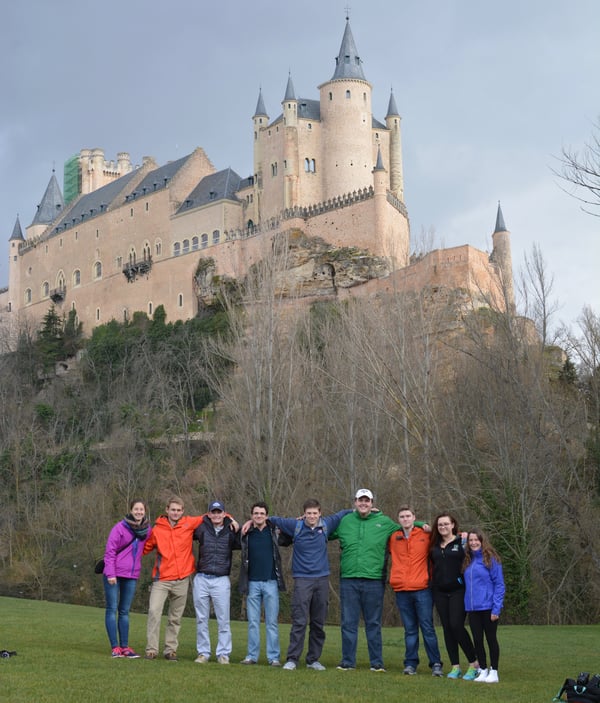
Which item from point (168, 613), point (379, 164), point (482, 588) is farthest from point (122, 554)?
point (379, 164)

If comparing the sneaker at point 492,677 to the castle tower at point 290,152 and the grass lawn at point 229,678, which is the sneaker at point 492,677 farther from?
the castle tower at point 290,152

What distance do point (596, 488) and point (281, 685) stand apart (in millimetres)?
20399

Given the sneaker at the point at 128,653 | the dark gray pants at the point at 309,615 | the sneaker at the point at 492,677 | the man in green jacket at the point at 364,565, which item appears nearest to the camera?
the sneaker at the point at 492,677

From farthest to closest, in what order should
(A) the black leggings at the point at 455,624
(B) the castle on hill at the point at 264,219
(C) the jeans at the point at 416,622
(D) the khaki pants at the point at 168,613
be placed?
(B) the castle on hill at the point at 264,219 → (D) the khaki pants at the point at 168,613 → (C) the jeans at the point at 416,622 → (A) the black leggings at the point at 455,624

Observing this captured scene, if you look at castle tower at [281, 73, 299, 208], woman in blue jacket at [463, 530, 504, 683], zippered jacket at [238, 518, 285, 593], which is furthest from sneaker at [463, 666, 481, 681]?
castle tower at [281, 73, 299, 208]

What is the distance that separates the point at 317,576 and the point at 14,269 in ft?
261

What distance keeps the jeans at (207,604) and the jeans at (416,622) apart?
1966mm

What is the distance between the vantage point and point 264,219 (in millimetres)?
59969

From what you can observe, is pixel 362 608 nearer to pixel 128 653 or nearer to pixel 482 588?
pixel 482 588

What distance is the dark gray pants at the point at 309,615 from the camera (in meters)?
10.9

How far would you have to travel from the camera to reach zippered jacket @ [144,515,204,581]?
11508mm

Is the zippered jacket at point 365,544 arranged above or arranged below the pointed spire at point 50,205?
below

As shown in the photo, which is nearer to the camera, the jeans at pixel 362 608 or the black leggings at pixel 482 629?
the black leggings at pixel 482 629

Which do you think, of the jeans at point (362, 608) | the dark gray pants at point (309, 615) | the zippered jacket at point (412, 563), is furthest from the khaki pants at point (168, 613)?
the zippered jacket at point (412, 563)
